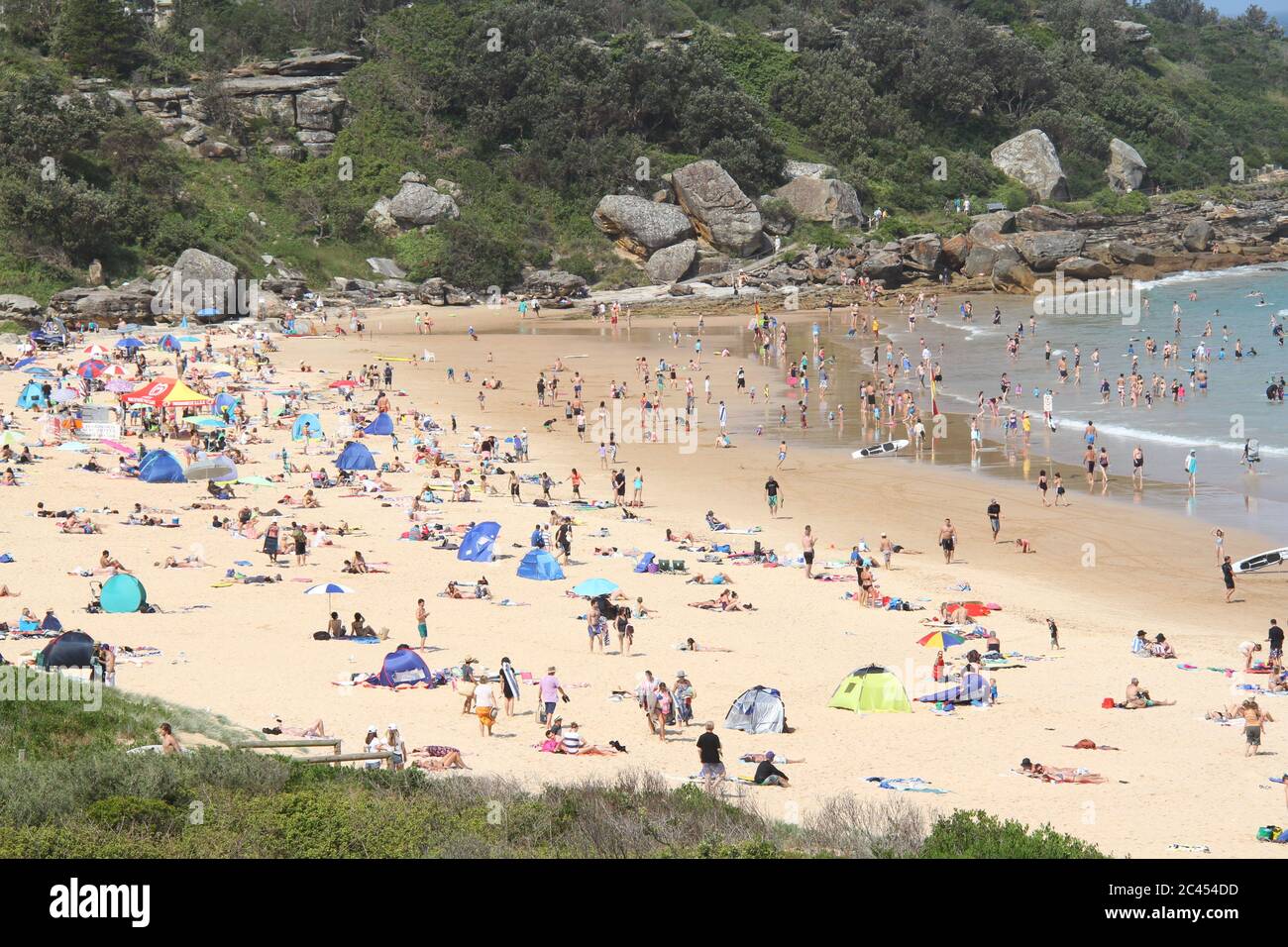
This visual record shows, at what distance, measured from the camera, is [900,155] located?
73375 millimetres

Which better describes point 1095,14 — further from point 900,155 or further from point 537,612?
point 537,612

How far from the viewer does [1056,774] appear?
43.8 feet

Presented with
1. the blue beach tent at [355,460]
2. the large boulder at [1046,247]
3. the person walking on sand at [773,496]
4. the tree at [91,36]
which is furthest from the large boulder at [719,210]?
the person walking on sand at [773,496]

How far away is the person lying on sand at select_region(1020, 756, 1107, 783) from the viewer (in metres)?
13.3

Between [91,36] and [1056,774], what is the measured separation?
60.7m

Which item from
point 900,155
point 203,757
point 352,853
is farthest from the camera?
point 900,155

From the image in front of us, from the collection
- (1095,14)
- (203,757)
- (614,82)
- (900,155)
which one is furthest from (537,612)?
(1095,14)

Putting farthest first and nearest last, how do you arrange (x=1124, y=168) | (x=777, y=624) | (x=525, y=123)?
(x=1124, y=168) < (x=525, y=123) < (x=777, y=624)

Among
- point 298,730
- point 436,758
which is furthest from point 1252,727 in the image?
point 298,730

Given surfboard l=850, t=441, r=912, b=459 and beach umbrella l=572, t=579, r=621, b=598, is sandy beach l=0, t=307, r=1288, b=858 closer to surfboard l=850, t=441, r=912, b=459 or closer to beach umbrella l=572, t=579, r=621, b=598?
beach umbrella l=572, t=579, r=621, b=598

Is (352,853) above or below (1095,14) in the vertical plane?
below

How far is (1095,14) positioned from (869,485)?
7692 centimetres

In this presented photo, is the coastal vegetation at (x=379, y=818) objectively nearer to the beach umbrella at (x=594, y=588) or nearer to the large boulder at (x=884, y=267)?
the beach umbrella at (x=594, y=588)

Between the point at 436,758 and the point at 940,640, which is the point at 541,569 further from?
the point at 436,758
